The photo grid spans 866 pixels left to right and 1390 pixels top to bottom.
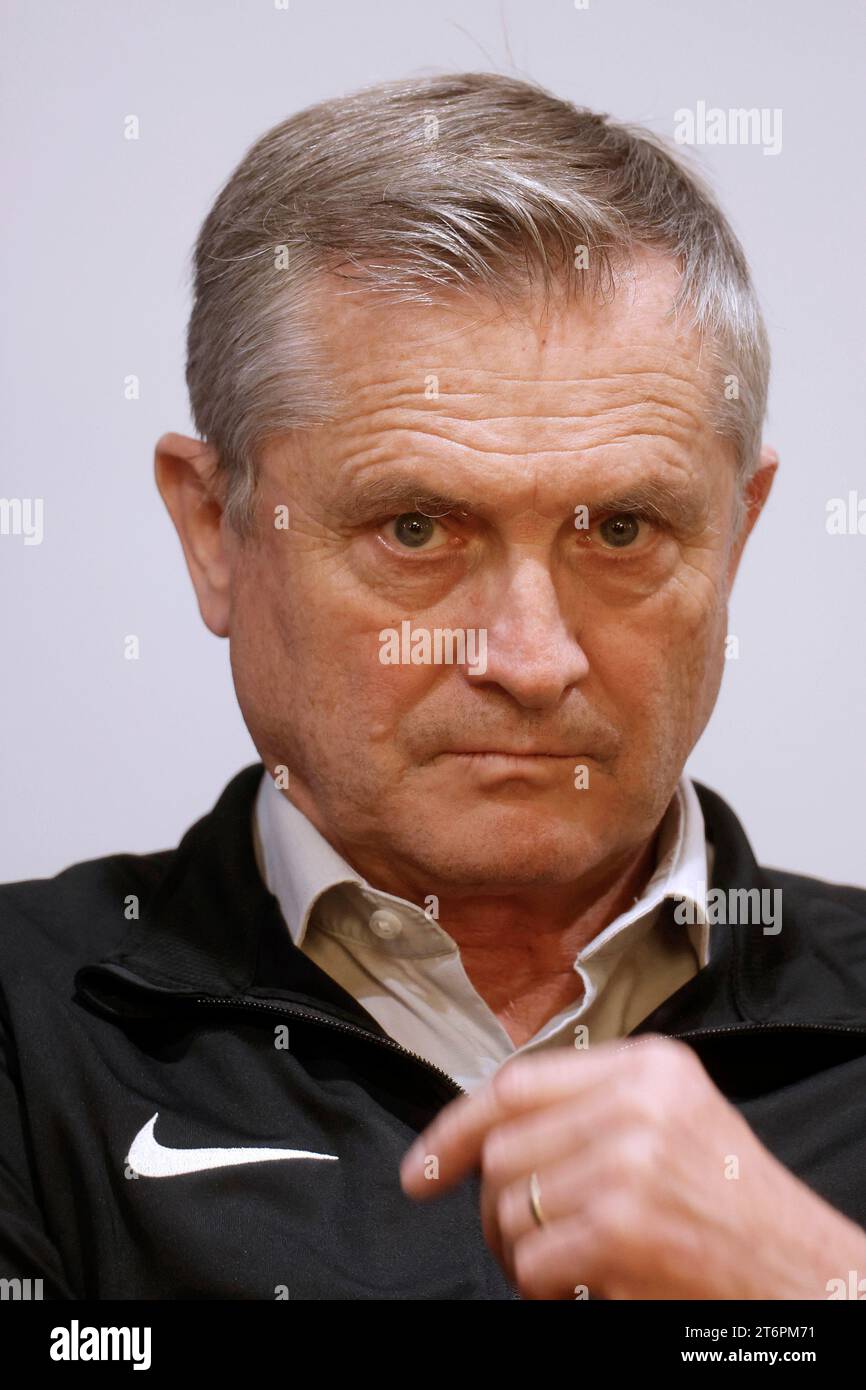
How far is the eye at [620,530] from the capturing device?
1.66 meters

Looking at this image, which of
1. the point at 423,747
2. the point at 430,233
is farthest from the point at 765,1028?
the point at 430,233

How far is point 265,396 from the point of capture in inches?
66.2

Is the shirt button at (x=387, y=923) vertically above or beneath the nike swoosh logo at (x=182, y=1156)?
above

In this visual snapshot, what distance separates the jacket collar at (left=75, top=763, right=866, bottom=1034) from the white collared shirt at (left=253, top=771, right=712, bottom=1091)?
4 centimetres

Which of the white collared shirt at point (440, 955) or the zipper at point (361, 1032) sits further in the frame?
the white collared shirt at point (440, 955)

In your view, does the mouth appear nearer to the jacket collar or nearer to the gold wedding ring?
the jacket collar

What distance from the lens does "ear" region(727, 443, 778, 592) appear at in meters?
1.86

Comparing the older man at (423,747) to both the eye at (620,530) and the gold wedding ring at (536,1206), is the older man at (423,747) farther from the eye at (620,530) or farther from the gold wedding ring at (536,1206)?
the gold wedding ring at (536,1206)

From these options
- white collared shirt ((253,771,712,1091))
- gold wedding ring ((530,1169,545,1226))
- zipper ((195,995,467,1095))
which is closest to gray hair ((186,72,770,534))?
white collared shirt ((253,771,712,1091))

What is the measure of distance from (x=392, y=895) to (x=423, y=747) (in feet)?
0.58

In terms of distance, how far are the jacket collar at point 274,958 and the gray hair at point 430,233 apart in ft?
1.11

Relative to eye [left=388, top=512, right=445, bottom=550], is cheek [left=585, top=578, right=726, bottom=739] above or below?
below

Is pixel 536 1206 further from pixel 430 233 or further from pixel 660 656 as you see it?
pixel 430 233

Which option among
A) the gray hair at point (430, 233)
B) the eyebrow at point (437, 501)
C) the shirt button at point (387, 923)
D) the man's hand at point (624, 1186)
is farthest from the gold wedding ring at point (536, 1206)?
the gray hair at point (430, 233)
